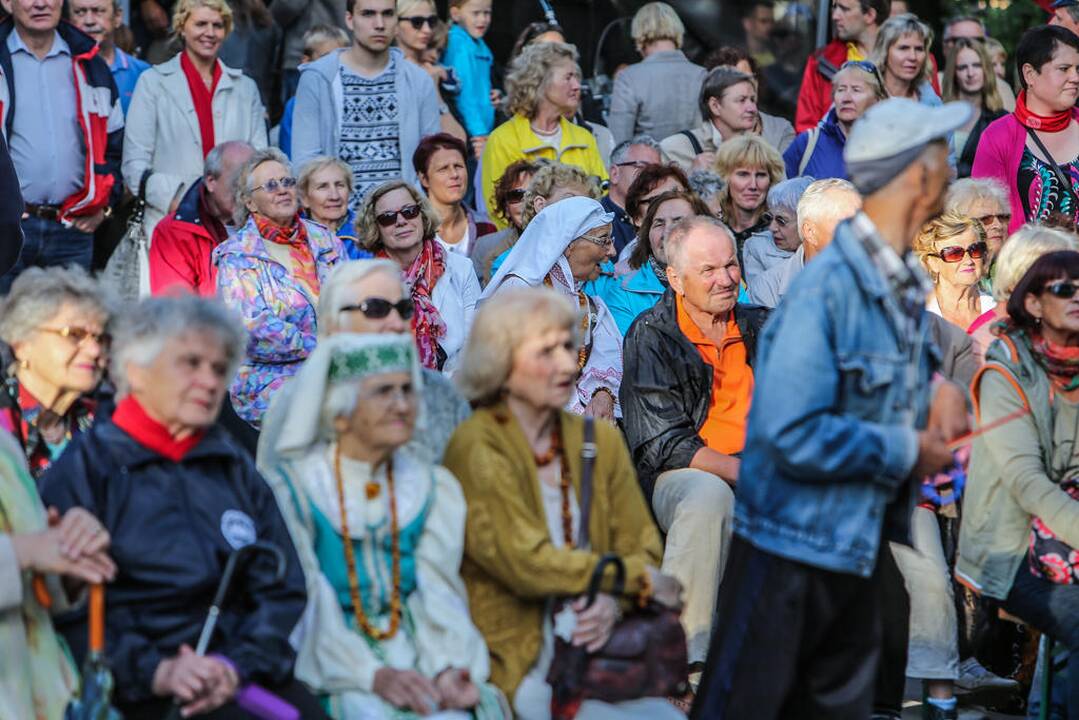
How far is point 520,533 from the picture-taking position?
4445 millimetres

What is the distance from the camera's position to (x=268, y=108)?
1135 centimetres

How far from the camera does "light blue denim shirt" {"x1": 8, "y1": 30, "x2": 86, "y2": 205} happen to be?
27.8 feet

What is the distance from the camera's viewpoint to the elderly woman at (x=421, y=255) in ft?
24.1

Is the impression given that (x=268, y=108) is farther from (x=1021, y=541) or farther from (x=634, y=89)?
(x=1021, y=541)

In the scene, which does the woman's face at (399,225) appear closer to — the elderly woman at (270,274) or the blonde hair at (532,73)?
the elderly woman at (270,274)

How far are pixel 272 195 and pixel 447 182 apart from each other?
179 cm

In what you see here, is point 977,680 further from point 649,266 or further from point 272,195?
point 272,195

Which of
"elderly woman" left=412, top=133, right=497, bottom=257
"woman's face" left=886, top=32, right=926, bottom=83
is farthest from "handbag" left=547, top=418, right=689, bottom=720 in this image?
"woman's face" left=886, top=32, right=926, bottom=83

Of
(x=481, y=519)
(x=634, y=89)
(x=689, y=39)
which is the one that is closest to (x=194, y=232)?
(x=481, y=519)

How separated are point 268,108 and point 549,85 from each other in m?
2.54

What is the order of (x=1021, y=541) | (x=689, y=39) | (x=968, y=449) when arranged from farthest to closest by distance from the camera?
(x=689, y=39) < (x=968, y=449) < (x=1021, y=541)

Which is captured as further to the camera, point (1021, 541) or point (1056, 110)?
point (1056, 110)

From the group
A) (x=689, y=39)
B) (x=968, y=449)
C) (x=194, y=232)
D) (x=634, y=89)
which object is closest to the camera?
(x=968, y=449)

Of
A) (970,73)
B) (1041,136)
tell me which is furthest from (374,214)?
(970,73)
